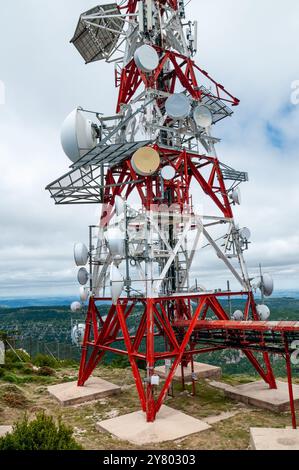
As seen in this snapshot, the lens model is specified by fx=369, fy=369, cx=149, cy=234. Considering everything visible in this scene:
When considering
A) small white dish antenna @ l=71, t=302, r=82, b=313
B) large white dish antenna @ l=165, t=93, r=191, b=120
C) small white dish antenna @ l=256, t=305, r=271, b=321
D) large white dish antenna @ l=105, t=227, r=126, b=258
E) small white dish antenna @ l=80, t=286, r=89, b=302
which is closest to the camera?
large white dish antenna @ l=105, t=227, r=126, b=258

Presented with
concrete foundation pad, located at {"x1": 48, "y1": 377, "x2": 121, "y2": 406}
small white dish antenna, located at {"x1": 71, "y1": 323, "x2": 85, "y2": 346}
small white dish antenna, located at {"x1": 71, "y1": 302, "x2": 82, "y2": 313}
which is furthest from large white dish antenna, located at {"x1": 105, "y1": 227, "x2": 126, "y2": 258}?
concrete foundation pad, located at {"x1": 48, "y1": 377, "x2": 121, "y2": 406}

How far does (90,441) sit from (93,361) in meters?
7.24

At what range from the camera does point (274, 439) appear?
41.2ft

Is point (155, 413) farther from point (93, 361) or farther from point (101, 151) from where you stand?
point (101, 151)

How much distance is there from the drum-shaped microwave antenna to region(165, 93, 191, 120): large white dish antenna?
9.49 feet

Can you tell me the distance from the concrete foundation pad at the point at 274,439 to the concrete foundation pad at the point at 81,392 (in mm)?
10070

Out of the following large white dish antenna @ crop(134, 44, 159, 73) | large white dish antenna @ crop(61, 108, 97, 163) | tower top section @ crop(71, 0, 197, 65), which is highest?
tower top section @ crop(71, 0, 197, 65)

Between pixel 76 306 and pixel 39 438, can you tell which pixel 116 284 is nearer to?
pixel 76 306

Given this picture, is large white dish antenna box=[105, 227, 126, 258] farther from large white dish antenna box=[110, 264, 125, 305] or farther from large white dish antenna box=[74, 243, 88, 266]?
large white dish antenna box=[74, 243, 88, 266]

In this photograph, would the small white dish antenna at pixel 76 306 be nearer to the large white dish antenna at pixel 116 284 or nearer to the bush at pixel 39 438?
the large white dish antenna at pixel 116 284

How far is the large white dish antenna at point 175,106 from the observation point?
19484mm

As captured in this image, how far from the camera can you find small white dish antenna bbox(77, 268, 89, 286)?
22016mm

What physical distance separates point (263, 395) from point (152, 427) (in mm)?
6963
